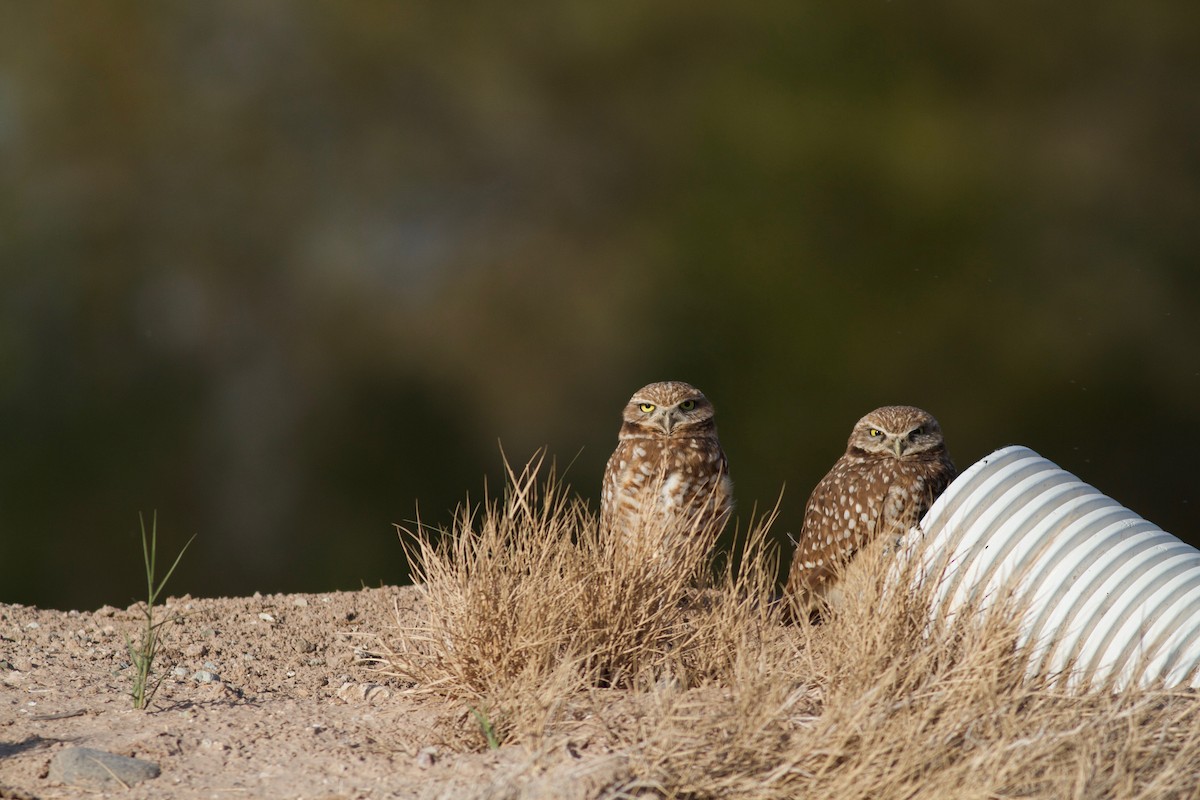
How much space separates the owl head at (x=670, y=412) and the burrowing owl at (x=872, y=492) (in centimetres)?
52

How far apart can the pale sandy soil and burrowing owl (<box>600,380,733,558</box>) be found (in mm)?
932

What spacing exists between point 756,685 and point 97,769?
58.7 inches

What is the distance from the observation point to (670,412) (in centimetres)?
439

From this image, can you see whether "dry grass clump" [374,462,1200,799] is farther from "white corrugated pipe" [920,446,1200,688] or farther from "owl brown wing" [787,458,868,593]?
"owl brown wing" [787,458,868,593]

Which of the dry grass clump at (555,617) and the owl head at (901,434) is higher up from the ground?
the owl head at (901,434)

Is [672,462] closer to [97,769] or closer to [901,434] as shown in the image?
[901,434]

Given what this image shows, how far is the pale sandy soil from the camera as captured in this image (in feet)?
9.30

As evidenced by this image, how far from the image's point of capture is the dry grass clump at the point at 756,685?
2617 millimetres

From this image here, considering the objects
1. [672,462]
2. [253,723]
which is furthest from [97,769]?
[672,462]

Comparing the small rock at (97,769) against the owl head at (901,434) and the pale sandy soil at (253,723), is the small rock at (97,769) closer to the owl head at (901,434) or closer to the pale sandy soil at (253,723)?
the pale sandy soil at (253,723)

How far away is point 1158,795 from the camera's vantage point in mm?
2502

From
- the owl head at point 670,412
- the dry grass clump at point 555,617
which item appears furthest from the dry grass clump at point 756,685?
the owl head at point 670,412

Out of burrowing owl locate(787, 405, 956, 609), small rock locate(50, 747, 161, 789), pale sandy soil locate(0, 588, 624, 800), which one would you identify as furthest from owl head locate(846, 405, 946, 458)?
small rock locate(50, 747, 161, 789)

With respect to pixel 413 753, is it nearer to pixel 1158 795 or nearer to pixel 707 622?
pixel 707 622
